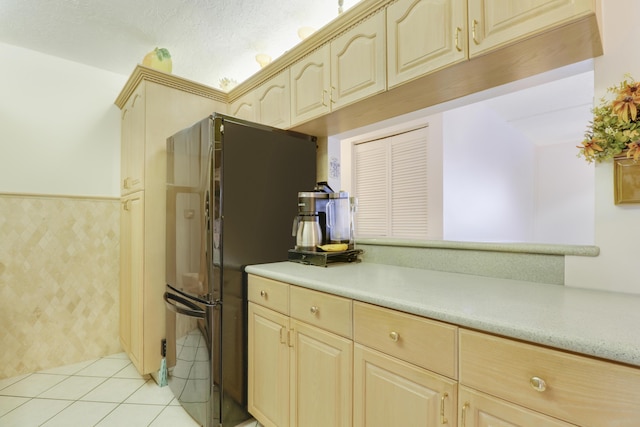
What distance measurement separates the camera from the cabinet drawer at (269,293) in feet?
4.47

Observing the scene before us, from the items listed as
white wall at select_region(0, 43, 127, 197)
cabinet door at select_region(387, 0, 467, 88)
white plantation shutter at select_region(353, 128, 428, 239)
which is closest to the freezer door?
white wall at select_region(0, 43, 127, 197)

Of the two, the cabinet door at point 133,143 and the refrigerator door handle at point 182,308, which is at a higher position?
the cabinet door at point 133,143

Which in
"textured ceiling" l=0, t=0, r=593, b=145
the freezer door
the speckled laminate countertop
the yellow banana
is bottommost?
the freezer door

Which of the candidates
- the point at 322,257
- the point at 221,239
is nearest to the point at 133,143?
the point at 221,239

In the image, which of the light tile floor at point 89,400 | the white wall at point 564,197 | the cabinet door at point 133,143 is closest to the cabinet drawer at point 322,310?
the light tile floor at point 89,400

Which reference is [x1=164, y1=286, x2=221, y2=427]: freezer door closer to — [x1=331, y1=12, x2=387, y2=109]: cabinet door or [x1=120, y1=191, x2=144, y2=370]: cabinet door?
[x1=120, y1=191, x2=144, y2=370]: cabinet door

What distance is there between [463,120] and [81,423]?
397 cm

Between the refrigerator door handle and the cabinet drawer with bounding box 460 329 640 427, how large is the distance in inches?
51.6

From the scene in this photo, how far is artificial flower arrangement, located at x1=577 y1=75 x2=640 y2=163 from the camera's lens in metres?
1.00

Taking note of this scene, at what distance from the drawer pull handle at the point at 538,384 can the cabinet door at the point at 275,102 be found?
5.43 feet

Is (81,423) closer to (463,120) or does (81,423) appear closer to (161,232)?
(161,232)

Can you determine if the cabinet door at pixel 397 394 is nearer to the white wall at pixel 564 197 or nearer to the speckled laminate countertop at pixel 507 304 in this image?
the speckled laminate countertop at pixel 507 304

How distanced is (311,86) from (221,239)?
100cm

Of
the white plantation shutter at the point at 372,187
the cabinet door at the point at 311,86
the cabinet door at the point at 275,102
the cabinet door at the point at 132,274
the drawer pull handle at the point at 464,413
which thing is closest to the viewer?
the drawer pull handle at the point at 464,413
